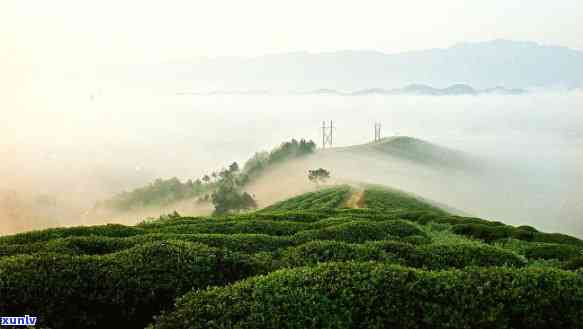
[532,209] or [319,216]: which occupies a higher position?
[319,216]

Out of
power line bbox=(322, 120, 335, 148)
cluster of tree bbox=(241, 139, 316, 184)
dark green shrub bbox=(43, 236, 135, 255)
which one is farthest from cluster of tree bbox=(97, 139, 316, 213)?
dark green shrub bbox=(43, 236, 135, 255)

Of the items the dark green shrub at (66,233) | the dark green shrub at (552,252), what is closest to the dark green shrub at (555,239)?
the dark green shrub at (552,252)

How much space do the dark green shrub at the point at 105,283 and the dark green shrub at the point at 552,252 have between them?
1316 centimetres

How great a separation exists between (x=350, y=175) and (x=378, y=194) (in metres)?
54.9

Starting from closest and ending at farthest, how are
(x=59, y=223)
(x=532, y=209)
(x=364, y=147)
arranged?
(x=532, y=209), (x=59, y=223), (x=364, y=147)

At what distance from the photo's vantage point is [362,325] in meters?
8.98

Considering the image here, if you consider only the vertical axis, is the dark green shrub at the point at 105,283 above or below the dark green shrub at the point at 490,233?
above

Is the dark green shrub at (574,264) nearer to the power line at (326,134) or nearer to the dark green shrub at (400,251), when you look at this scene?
the dark green shrub at (400,251)

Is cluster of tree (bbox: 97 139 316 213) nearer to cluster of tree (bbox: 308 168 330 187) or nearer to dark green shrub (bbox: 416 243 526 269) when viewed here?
cluster of tree (bbox: 308 168 330 187)

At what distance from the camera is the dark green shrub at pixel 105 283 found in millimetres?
10094

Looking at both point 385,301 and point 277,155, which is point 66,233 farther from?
point 277,155

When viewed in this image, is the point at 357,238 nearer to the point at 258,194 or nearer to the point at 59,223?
the point at 258,194

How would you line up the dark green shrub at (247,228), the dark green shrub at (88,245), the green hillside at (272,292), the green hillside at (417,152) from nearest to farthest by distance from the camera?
the green hillside at (272,292) < the dark green shrub at (88,245) < the dark green shrub at (247,228) < the green hillside at (417,152)

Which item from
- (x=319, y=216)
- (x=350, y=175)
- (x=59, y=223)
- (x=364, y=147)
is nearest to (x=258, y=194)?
(x=350, y=175)
